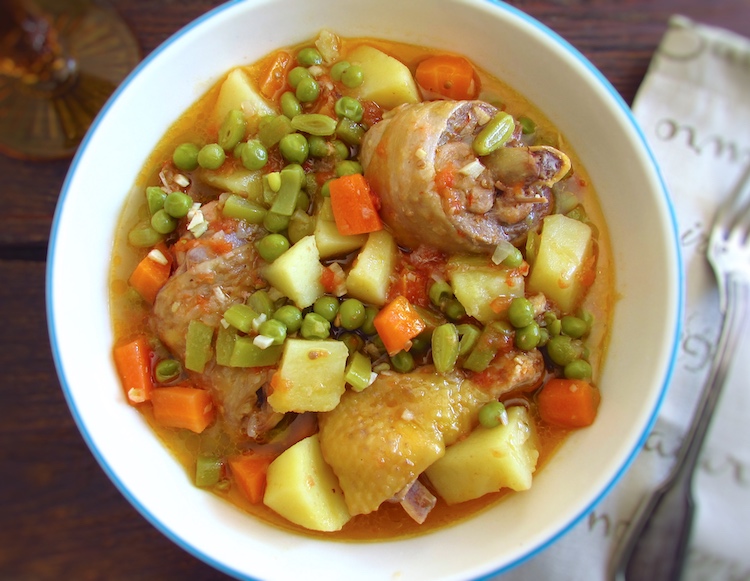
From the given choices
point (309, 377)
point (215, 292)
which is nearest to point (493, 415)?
point (309, 377)

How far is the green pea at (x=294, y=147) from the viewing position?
2740mm

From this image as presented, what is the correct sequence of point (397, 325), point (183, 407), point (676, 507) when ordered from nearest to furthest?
point (397, 325) < point (183, 407) < point (676, 507)

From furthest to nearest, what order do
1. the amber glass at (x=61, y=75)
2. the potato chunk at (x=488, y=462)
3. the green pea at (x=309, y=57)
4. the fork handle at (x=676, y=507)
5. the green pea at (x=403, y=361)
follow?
the amber glass at (x=61, y=75), the fork handle at (x=676, y=507), the green pea at (x=309, y=57), the green pea at (x=403, y=361), the potato chunk at (x=488, y=462)

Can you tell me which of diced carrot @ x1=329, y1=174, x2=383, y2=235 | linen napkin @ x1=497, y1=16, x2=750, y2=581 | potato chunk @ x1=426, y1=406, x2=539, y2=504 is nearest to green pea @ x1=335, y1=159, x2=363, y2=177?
diced carrot @ x1=329, y1=174, x2=383, y2=235

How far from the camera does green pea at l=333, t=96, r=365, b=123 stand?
280 cm

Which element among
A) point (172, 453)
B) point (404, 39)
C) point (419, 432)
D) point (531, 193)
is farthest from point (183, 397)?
point (404, 39)

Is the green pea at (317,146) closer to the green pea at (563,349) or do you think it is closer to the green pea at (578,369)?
the green pea at (563,349)

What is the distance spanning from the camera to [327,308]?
8.82 feet

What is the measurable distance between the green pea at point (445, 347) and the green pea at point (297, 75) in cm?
127

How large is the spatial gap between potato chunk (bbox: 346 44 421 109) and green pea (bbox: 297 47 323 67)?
185mm

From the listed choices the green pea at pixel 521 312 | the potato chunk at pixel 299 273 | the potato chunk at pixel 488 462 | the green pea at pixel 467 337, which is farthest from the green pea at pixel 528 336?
the potato chunk at pixel 299 273

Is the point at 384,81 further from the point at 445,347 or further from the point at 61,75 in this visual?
the point at 61,75

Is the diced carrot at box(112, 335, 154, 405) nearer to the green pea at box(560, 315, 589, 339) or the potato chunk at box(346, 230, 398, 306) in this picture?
the potato chunk at box(346, 230, 398, 306)

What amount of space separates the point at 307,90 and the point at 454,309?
115 centimetres
